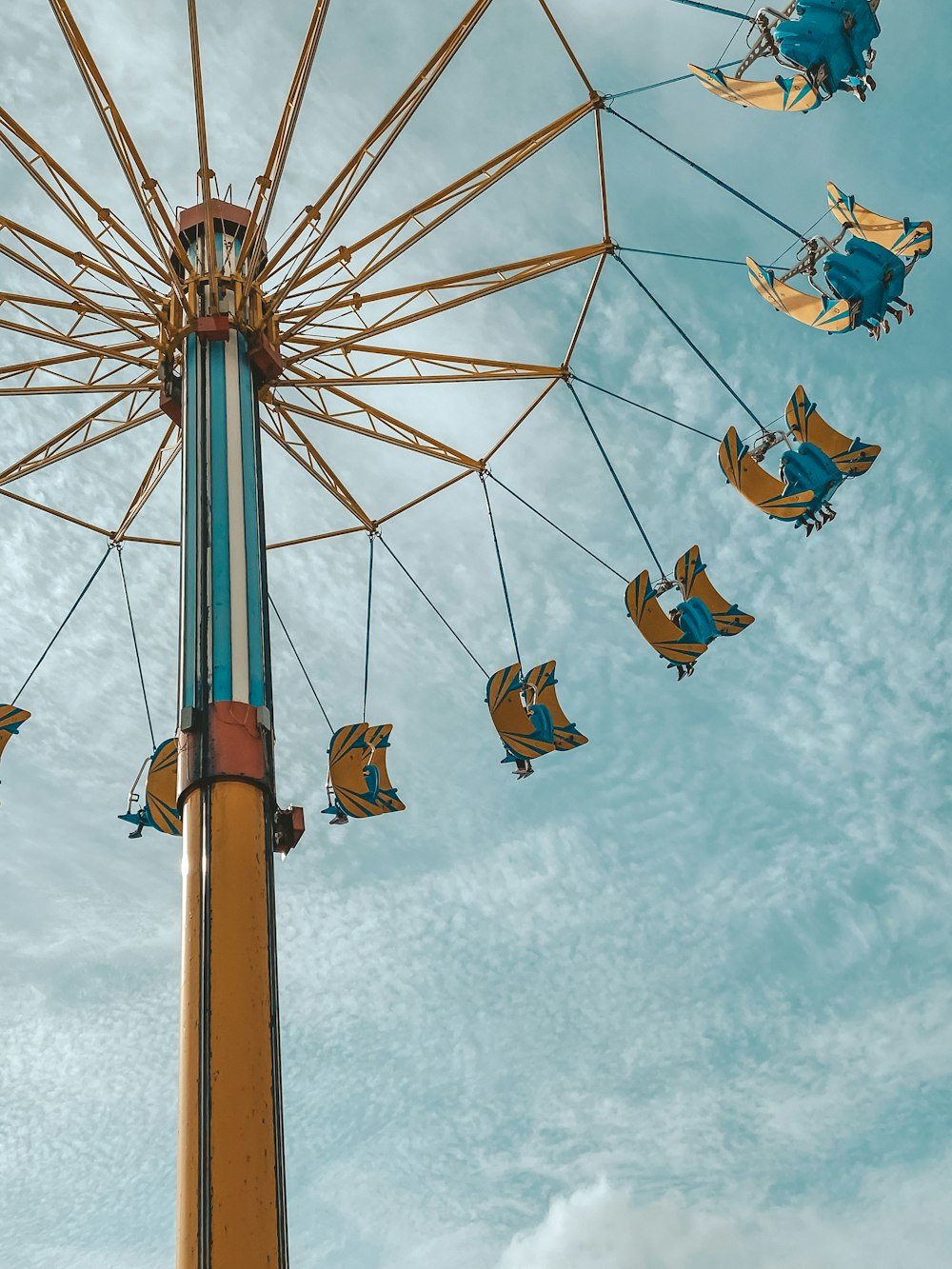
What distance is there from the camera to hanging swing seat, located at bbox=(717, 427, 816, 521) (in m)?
18.6

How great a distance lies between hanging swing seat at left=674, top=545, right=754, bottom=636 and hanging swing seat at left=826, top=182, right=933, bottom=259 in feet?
16.2

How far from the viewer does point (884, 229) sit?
17.3 metres

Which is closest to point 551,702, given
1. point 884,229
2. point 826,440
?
point 826,440

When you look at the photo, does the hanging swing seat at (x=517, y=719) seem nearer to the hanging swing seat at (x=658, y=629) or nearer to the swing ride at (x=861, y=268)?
the hanging swing seat at (x=658, y=629)

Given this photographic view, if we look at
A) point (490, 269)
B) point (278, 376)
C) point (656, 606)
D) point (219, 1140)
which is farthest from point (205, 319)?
point (219, 1140)

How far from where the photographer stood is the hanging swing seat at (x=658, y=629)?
19594mm

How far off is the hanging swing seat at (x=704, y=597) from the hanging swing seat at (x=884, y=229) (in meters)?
4.94

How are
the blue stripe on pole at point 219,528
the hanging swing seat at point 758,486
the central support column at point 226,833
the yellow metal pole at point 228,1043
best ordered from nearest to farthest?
the yellow metal pole at point 228,1043, the central support column at point 226,833, the blue stripe on pole at point 219,528, the hanging swing seat at point 758,486

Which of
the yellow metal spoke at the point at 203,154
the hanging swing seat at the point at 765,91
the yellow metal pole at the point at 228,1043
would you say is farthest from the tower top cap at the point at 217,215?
the yellow metal pole at the point at 228,1043

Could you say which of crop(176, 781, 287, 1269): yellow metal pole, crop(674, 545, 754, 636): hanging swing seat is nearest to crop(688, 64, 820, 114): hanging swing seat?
crop(674, 545, 754, 636): hanging swing seat

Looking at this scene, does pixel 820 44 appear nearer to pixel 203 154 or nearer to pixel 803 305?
pixel 803 305

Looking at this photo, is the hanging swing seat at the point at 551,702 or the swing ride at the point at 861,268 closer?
the swing ride at the point at 861,268

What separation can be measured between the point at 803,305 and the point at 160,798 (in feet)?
36.2

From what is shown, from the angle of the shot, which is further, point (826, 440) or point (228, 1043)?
point (826, 440)
